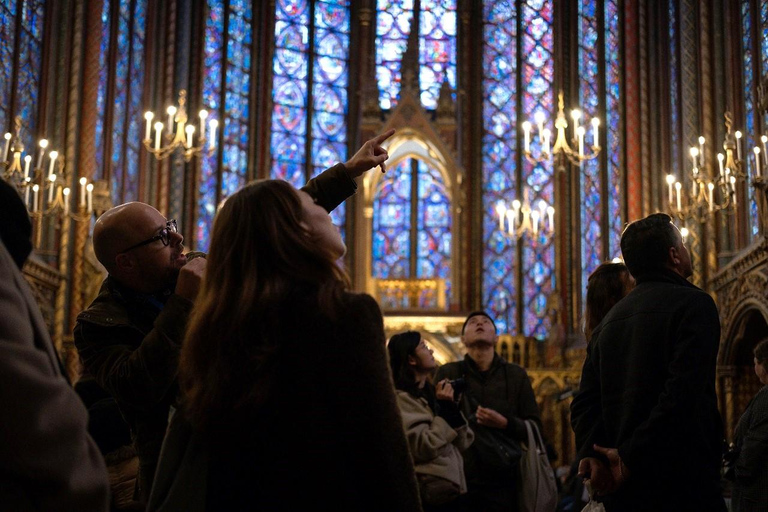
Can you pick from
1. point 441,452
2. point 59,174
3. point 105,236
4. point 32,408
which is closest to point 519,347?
point 59,174

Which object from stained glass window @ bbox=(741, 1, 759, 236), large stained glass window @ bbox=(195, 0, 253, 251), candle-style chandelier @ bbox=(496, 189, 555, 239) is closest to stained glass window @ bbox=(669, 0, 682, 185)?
candle-style chandelier @ bbox=(496, 189, 555, 239)

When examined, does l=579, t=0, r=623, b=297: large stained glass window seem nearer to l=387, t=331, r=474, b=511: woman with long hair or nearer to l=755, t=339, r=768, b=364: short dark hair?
l=755, t=339, r=768, b=364: short dark hair

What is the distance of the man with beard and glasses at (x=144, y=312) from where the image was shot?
2.61m

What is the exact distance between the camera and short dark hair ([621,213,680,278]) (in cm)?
364

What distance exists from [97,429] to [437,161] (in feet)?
43.1

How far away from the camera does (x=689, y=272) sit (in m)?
3.74

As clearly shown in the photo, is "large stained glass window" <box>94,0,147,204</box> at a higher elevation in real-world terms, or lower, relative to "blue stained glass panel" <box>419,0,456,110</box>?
lower

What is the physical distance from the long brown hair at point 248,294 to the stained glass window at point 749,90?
10613mm

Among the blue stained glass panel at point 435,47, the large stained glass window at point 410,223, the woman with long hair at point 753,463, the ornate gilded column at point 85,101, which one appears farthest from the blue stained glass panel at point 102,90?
the woman with long hair at point 753,463

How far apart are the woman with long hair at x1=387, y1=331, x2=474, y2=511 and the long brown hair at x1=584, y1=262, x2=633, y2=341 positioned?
81 cm

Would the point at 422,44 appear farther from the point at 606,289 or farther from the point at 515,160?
the point at 606,289

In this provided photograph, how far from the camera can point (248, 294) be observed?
223cm

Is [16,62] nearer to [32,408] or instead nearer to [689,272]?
[689,272]

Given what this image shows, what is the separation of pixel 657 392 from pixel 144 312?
5.45 ft
